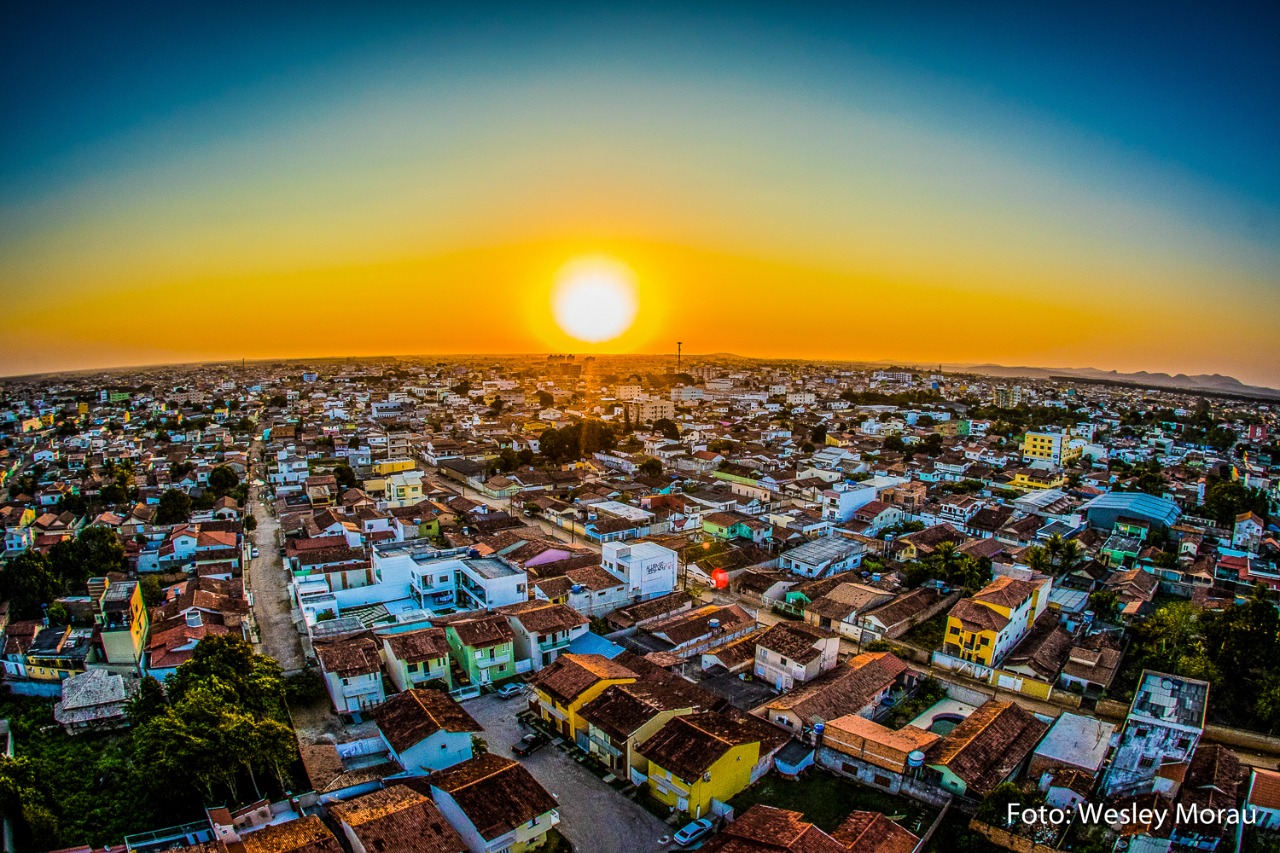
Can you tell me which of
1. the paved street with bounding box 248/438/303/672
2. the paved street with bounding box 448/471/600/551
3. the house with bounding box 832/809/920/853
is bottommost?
the paved street with bounding box 248/438/303/672

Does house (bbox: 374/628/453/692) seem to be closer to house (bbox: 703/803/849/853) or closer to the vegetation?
house (bbox: 703/803/849/853)

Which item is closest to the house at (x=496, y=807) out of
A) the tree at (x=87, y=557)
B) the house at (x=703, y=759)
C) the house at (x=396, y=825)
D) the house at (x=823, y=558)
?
the house at (x=396, y=825)

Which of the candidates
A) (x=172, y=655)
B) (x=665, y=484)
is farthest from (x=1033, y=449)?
(x=172, y=655)

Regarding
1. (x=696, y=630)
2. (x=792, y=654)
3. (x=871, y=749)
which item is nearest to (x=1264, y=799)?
(x=871, y=749)

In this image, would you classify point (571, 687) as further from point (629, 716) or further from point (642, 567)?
point (642, 567)

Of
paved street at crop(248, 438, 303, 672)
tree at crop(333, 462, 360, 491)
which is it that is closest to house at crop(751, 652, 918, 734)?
paved street at crop(248, 438, 303, 672)
